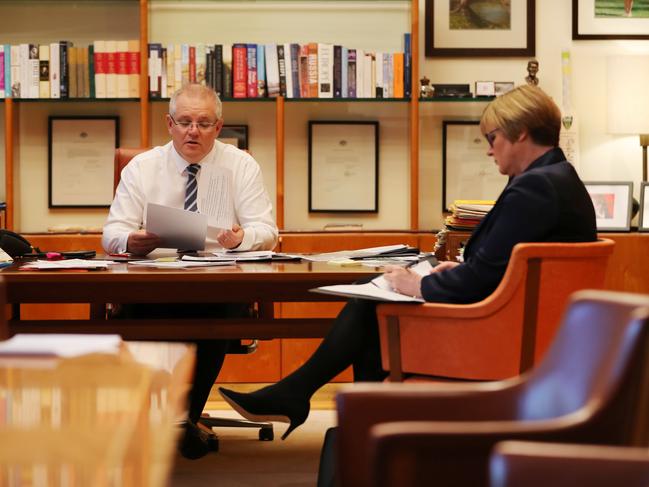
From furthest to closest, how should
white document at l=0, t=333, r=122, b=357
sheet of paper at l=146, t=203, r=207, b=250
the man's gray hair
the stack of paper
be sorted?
the man's gray hair, the stack of paper, sheet of paper at l=146, t=203, r=207, b=250, white document at l=0, t=333, r=122, b=357

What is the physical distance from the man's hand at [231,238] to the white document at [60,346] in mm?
1694

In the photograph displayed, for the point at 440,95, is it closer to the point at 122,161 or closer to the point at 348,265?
the point at 122,161

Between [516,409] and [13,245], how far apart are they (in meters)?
2.20

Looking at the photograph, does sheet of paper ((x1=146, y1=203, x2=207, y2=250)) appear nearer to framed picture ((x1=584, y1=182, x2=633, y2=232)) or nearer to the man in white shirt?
the man in white shirt

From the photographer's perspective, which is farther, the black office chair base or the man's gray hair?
the man's gray hair

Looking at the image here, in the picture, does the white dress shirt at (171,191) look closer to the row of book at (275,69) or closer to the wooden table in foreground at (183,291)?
the wooden table in foreground at (183,291)

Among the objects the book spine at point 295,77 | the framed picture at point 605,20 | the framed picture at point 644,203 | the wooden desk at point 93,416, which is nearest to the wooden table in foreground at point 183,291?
the wooden desk at point 93,416

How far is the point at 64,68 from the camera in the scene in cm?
478

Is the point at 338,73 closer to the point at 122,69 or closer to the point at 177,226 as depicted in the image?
the point at 122,69

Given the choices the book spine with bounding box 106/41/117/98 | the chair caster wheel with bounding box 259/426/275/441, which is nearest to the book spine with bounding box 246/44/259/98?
the book spine with bounding box 106/41/117/98

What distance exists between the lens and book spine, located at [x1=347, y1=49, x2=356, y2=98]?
15.8ft

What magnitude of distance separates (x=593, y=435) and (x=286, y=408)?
1.52 m

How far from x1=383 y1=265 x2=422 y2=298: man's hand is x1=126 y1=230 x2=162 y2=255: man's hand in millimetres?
986

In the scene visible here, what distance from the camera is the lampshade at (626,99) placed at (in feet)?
16.3
